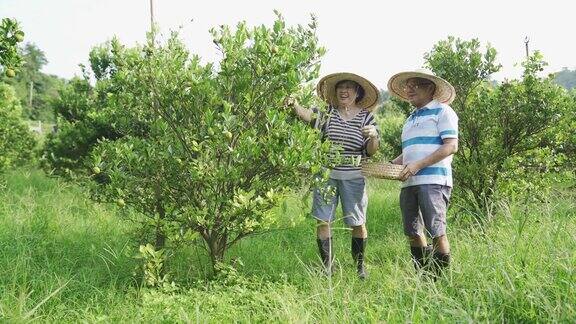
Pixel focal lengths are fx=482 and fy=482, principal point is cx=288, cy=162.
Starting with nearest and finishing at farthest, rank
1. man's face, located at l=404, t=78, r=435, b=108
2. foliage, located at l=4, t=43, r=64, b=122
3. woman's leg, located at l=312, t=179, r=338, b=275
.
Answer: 1. man's face, located at l=404, t=78, r=435, b=108
2. woman's leg, located at l=312, t=179, r=338, b=275
3. foliage, located at l=4, t=43, r=64, b=122

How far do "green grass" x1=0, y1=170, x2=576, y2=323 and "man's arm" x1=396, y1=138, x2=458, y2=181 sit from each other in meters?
0.62

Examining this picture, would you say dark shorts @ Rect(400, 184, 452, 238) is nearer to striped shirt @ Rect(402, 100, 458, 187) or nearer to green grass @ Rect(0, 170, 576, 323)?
striped shirt @ Rect(402, 100, 458, 187)

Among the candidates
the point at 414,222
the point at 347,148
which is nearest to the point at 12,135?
the point at 347,148

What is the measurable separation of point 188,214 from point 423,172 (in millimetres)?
1687

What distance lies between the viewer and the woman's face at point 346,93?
3883 mm

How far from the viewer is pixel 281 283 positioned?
12.3ft

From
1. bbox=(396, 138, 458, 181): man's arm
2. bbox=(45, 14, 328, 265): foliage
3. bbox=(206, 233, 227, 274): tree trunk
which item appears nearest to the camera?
bbox=(45, 14, 328, 265): foliage

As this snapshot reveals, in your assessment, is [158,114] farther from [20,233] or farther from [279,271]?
[20,233]

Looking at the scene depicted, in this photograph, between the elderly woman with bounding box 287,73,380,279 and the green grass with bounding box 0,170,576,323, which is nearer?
the green grass with bounding box 0,170,576,323

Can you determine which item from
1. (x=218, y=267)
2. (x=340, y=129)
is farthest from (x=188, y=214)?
(x=340, y=129)

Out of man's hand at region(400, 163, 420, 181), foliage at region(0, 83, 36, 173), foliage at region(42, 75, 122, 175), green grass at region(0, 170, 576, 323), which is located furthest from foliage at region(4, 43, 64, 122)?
man's hand at region(400, 163, 420, 181)

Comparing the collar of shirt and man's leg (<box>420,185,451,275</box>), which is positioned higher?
the collar of shirt

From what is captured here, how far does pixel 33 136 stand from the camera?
10383 mm

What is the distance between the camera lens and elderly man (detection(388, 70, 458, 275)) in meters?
3.40
